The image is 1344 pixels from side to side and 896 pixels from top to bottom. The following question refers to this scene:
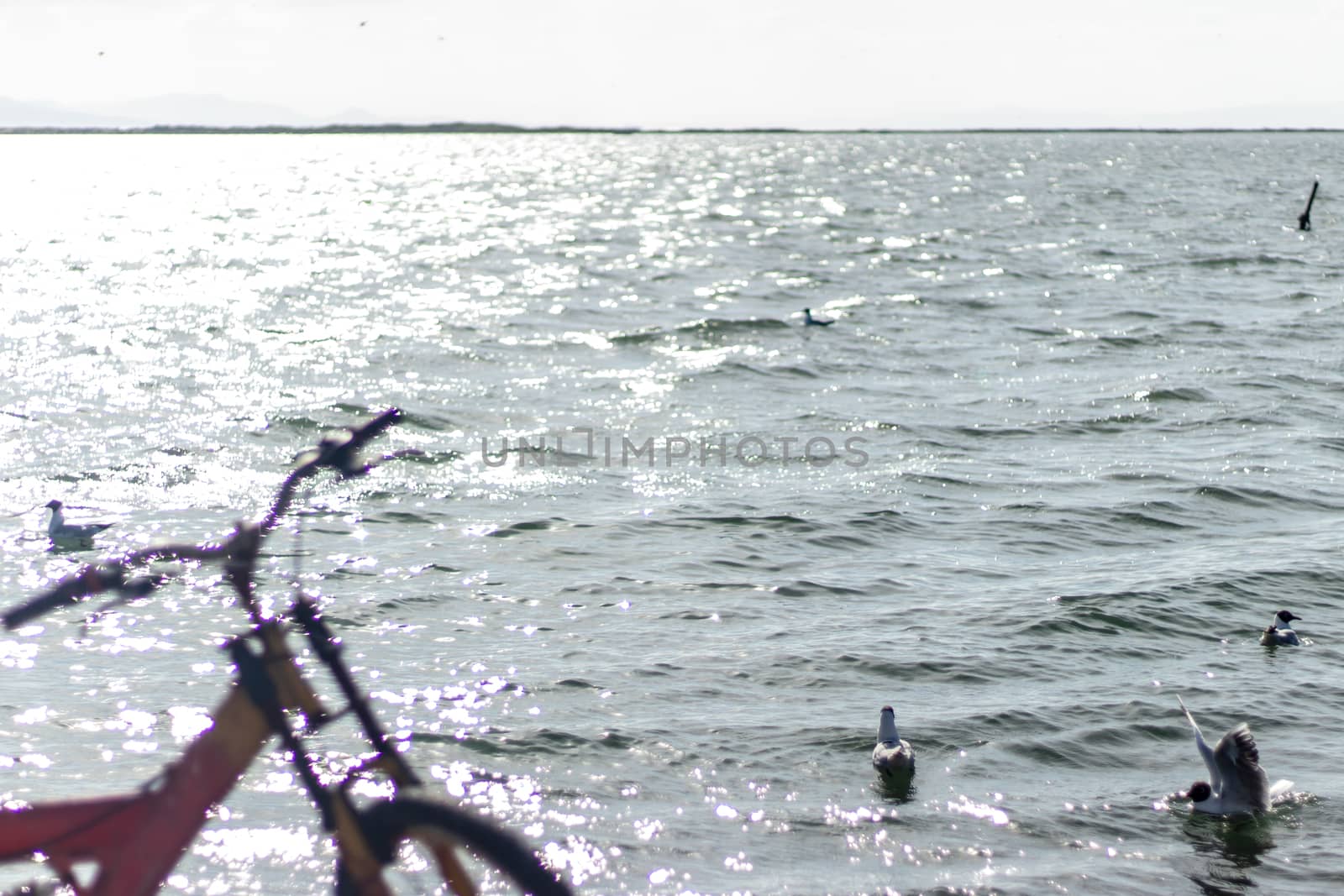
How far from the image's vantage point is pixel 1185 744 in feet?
31.4

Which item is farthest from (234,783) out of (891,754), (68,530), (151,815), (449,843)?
(68,530)

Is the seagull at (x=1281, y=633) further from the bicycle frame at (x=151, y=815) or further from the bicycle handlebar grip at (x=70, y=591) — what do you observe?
the bicycle handlebar grip at (x=70, y=591)

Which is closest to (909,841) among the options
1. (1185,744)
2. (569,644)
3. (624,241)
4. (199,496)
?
(1185,744)

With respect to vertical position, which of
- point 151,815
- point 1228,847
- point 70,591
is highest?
point 70,591

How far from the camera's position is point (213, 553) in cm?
373

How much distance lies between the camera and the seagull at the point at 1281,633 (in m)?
11.3

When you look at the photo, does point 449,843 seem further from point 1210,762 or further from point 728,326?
point 728,326

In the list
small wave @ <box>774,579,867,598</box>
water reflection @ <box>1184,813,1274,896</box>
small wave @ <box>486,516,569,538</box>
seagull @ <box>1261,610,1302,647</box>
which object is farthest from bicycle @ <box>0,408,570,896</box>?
small wave @ <box>486,516,569,538</box>

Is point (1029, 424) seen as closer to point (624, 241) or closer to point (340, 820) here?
point (340, 820)

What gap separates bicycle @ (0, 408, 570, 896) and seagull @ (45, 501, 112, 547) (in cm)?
980

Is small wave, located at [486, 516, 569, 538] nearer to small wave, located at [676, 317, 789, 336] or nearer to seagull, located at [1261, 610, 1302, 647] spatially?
seagull, located at [1261, 610, 1302, 647]

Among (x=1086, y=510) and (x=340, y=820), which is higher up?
(x=340, y=820)

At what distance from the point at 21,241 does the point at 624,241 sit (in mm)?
23080

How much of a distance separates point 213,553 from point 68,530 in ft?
34.2
